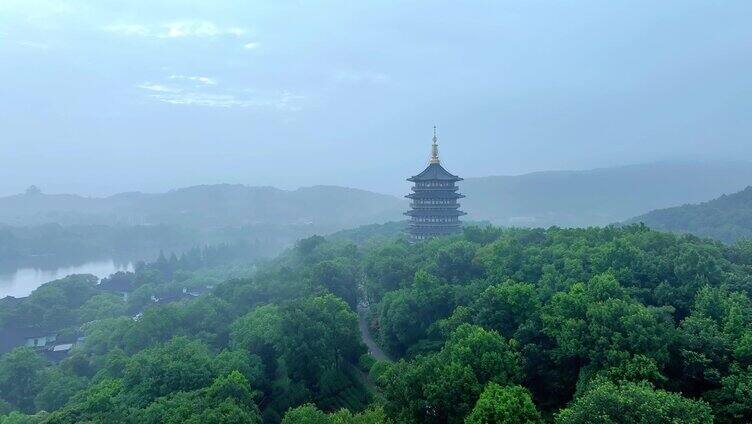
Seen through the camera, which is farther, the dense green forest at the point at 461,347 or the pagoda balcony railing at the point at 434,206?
the pagoda balcony railing at the point at 434,206

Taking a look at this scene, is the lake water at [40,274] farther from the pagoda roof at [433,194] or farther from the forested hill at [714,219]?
the forested hill at [714,219]

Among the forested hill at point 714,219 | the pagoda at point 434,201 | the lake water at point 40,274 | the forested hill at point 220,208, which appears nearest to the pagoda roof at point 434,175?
the pagoda at point 434,201

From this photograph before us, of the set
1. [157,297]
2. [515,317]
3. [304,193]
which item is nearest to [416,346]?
[515,317]

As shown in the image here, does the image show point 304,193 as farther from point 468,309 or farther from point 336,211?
point 468,309

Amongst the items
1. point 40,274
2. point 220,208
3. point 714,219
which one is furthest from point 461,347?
point 220,208

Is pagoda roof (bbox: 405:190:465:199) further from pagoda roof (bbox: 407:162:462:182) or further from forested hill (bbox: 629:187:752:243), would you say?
forested hill (bbox: 629:187:752:243)

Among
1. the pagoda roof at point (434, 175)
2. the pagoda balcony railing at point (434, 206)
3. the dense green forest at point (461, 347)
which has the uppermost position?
the pagoda roof at point (434, 175)

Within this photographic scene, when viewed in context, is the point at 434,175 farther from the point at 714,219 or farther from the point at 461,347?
the point at 714,219
